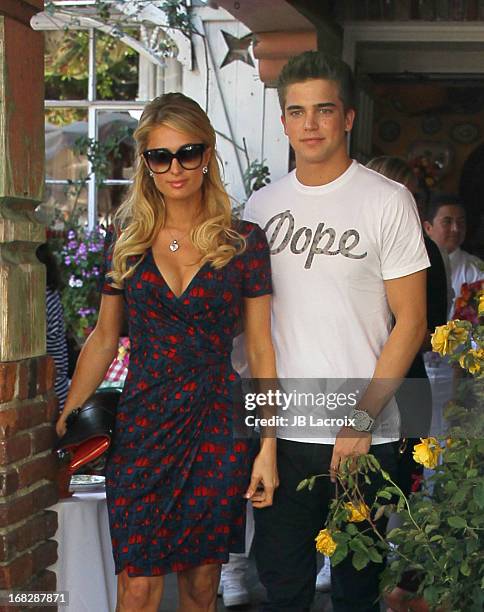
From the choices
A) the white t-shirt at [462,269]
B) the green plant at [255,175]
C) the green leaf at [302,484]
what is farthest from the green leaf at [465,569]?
the green plant at [255,175]

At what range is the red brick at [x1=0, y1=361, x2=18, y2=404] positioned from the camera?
9.23ft

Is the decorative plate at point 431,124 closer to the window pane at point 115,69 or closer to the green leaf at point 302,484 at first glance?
the window pane at point 115,69

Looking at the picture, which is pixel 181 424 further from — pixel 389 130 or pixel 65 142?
pixel 389 130

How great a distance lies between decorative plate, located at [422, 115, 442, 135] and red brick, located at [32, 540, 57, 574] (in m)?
7.20

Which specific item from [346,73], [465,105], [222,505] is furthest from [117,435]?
[465,105]

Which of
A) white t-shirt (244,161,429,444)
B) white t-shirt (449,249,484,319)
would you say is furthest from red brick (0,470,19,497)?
white t-shirt (449,249,484,319)

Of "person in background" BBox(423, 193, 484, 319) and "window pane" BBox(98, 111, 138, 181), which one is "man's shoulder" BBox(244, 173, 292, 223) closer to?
"person in background" BBox(423, 193, 484, 319)

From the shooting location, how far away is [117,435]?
108 inches

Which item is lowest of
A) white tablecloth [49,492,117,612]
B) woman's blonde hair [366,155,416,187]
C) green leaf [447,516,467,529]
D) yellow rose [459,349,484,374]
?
white tablecloth [49,492,117,612]

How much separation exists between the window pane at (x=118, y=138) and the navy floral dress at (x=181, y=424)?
183 inches

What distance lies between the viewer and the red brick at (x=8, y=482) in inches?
110

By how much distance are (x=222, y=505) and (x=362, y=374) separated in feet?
1.59
